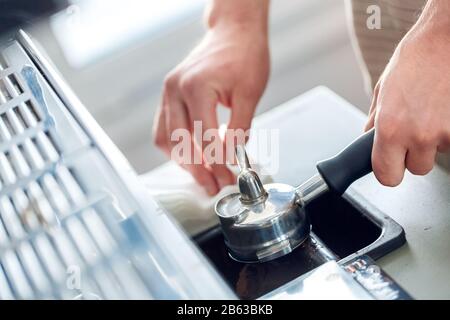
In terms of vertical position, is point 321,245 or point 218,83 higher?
point 218,83

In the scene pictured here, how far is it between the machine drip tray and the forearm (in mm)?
426

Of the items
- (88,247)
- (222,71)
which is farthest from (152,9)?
(88,247)

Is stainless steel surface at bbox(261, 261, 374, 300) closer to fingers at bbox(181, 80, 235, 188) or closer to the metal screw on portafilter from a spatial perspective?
the metal screw on portafilter

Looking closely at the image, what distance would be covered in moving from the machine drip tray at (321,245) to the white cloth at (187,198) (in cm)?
2

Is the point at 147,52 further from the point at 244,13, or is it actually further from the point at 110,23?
the point at 244,13

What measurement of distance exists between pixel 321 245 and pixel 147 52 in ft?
5.63

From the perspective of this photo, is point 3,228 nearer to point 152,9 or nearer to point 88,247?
point 88,247

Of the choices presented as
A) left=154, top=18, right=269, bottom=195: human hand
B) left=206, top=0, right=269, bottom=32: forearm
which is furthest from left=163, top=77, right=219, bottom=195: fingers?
left=206, top=0, right=269, bottom=32: forearm

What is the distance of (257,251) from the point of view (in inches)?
28.1

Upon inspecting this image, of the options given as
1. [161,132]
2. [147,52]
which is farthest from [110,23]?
[161,132]

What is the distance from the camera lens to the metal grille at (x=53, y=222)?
21.7 inches

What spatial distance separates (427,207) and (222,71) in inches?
17.3

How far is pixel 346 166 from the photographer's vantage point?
2.37 ft

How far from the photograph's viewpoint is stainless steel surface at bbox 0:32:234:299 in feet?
1.75
